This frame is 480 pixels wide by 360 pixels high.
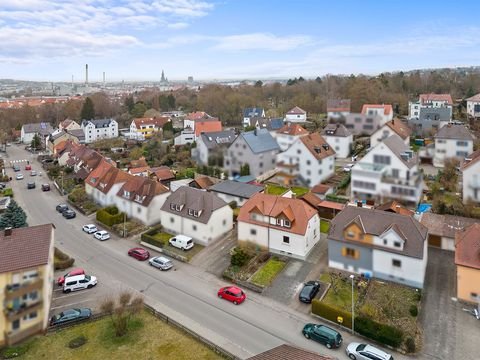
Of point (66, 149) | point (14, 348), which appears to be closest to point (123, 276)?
point (14, 348)

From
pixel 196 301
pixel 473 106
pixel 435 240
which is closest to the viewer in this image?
pixel 196 301

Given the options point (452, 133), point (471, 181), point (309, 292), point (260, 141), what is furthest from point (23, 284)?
point (452, 133)

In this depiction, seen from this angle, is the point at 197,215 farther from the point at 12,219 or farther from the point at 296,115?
the point at 296,115

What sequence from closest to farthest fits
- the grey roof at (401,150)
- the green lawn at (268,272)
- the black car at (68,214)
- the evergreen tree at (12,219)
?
the green lawn at (268,272) → the grey roof at (401,150) → the evergreen tree at (12,219) → the black car at (68,214)

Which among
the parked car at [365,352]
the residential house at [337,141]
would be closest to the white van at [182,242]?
the parked car at [365,352]

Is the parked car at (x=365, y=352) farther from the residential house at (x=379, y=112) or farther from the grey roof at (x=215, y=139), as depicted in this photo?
the grey roof at (x=215, y=139)

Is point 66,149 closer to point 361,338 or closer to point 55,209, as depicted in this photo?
point 55,209
